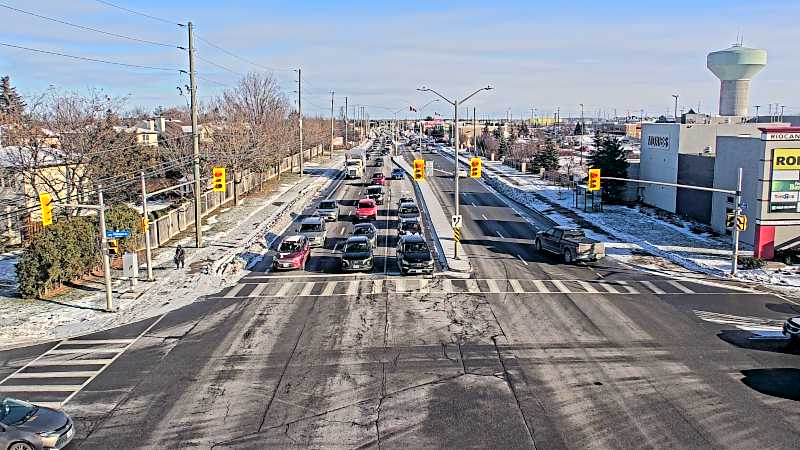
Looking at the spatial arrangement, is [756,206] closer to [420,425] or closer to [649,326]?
[649,326]

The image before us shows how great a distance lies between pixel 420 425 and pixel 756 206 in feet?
94.4

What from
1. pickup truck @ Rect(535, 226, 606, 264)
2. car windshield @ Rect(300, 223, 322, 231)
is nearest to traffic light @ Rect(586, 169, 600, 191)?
pickup truck @ Rect(535, 226, 606, 264)

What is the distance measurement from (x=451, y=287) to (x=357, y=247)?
21.2ft

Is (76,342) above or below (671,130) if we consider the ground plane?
below

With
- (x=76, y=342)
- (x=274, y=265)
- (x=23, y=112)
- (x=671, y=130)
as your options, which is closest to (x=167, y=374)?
(x=76, y=342)

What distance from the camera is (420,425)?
16.0m

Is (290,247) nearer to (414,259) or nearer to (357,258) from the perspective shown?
(357,258)

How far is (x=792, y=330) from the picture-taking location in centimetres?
2173

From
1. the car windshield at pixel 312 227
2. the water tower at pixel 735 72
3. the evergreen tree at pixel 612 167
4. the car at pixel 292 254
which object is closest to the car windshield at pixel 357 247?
the car at pixel 292 254

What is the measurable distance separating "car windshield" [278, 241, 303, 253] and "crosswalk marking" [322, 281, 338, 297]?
173 inches

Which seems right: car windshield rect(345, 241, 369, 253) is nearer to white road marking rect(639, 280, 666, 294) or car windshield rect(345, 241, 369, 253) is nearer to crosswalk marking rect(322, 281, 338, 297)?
crosswalk marking rect(322, 281, 338, 297)

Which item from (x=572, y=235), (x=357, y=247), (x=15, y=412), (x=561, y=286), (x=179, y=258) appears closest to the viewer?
(x=15, y=412)

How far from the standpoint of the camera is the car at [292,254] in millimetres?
34562

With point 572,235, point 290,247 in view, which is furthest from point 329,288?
point 572,235
